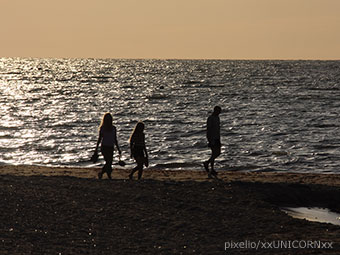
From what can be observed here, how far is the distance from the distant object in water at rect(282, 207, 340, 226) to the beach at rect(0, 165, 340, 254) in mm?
282

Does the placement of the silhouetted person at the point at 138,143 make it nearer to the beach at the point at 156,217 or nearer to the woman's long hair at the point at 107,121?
the woman's long hair at the point at 107,121

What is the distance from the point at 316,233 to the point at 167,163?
1411 centimetres

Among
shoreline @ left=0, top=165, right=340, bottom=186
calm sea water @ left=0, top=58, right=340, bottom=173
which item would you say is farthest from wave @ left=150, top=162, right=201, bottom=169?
shoreline @ left=0, top=165, right=340, bottom=186

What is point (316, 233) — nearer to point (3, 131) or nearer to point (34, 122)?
point (3, 131)

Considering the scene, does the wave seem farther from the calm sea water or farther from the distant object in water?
the distant object in water

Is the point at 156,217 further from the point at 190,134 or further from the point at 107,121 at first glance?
the point at 190,134

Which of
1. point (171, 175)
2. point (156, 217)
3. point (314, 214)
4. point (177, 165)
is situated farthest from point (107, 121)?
point (177, 165)

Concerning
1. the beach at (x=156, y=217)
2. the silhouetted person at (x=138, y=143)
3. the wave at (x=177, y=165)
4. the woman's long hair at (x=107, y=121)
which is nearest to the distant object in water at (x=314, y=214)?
the beach at (x=156, y=217)

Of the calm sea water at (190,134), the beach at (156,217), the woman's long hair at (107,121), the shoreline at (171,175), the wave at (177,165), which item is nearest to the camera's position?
the beach at (156,217)

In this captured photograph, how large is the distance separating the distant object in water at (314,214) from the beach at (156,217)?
11.1 inches

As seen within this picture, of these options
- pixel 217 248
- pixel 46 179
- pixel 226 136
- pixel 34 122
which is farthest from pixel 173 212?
pixel 34 122

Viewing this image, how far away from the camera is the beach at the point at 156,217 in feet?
32.2

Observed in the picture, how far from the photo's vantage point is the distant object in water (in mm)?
12359

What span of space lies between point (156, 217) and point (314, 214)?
328 centimetres
